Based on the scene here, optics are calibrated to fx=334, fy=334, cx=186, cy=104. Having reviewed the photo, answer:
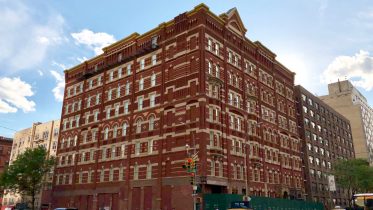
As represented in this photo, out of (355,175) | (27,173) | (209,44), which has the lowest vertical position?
(27,173)

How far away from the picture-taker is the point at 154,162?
46156 millimetres

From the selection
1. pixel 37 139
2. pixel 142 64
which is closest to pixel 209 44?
pixel 142 64

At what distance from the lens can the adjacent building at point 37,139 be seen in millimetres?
78062

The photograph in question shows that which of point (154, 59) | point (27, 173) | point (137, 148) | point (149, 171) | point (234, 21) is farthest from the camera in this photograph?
point (27, 173)

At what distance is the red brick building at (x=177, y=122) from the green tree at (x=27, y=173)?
10.9ft

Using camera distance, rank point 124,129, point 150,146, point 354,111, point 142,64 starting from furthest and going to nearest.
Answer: point 354,111 → point 142,64 → point 124,129 → point 150,146

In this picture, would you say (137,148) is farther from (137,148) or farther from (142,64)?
(142,64)

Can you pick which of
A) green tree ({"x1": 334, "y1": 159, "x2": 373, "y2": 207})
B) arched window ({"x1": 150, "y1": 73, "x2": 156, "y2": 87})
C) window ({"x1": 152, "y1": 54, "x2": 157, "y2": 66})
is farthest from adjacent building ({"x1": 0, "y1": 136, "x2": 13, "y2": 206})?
green tree ({"x1": 334, "y1": 159, "x2": 373, "y2": 207})

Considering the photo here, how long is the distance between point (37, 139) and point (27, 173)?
27.5m

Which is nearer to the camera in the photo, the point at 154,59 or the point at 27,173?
the point at 154,59

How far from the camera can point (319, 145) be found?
79.6 meters

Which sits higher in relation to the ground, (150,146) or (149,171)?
(150,146)

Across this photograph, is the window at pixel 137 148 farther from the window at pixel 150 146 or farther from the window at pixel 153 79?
the window at pixel 153 79

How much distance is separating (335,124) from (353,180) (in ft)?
75.5
